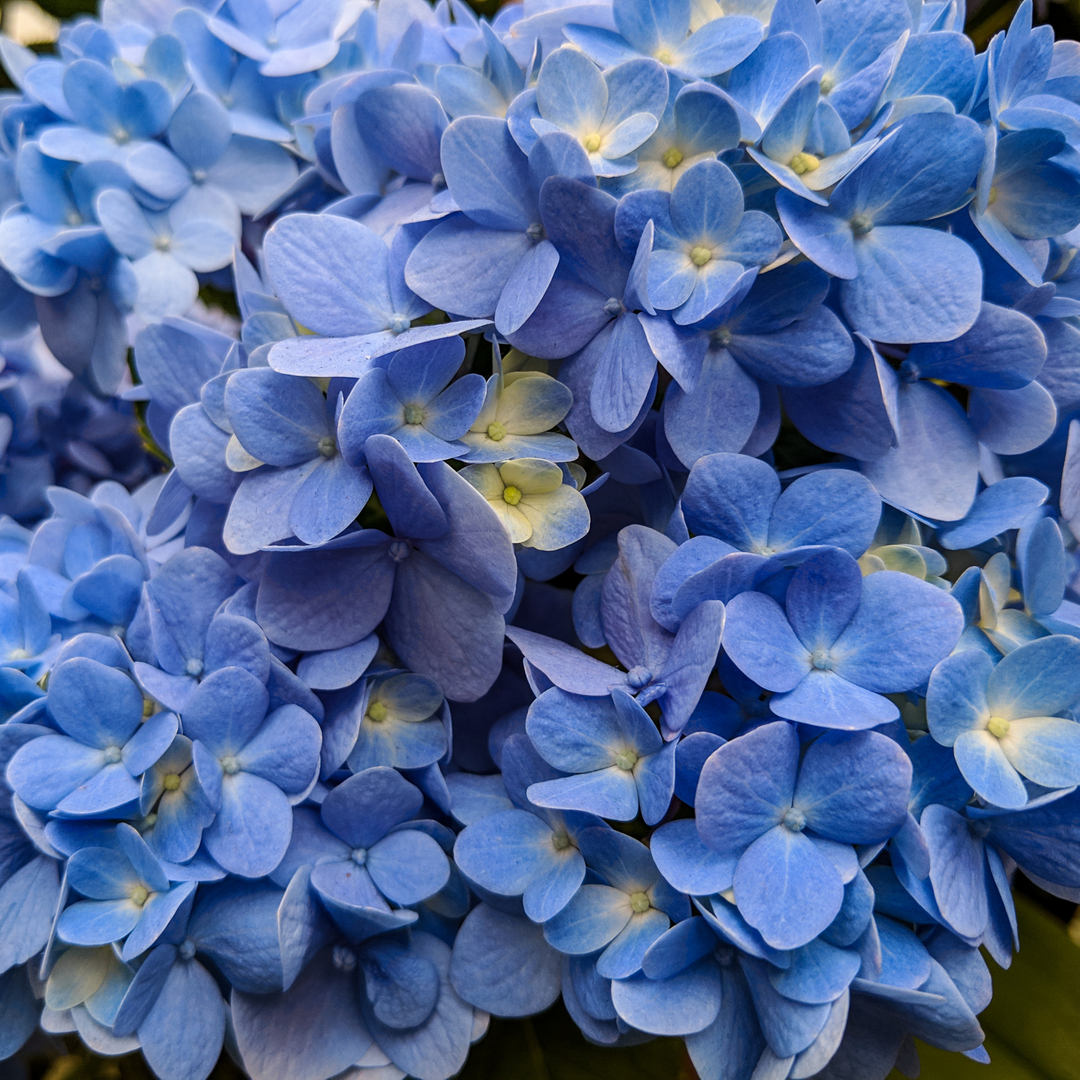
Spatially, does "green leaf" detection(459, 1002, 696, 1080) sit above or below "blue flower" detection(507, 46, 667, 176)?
below

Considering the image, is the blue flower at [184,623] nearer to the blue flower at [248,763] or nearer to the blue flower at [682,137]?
the blue flower at [248,763]

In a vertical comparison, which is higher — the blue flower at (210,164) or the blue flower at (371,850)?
the blue flower at (210,164)

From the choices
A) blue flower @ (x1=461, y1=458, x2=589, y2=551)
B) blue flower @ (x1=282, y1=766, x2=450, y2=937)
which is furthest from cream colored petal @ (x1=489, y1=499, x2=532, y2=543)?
blue flower @ (x1=282, y1=766, x2=450, y2=937)

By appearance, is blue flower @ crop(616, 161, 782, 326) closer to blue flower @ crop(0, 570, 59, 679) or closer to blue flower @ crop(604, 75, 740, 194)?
blue flower @ crop(604, 75, 740, 194)

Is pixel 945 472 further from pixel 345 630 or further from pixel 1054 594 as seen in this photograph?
pixel 345 630

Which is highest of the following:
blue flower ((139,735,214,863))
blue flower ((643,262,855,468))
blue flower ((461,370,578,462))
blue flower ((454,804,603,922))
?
blue flower ((643,262,855,468))

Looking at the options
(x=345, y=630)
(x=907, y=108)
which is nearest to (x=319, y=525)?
(x=345, y=630)

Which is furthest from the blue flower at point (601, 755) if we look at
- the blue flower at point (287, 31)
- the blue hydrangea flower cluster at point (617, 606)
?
the blue flower at point (287, 31)

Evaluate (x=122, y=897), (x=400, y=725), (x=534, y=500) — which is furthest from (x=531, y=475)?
(x=122, y=897)
